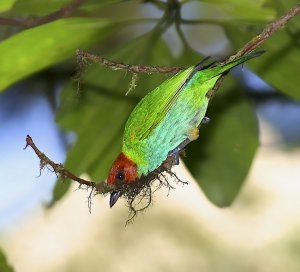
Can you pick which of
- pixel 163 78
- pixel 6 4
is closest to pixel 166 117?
pixel 163 78

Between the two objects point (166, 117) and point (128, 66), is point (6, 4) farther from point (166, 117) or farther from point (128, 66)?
point (166, 117)

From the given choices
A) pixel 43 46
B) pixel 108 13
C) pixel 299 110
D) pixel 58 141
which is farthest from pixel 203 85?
pixel 299 110

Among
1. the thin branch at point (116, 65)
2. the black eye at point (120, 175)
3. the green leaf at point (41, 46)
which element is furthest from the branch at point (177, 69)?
the black eye at point (120, 175)

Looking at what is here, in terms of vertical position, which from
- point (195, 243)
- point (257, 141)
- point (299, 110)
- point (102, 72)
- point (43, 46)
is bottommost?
point (195, 243)

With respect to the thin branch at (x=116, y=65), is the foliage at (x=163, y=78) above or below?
below

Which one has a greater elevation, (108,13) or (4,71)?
(4,71)

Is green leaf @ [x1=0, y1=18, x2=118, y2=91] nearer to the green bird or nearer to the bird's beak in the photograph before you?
the green bird

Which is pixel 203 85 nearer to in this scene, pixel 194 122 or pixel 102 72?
pixel 194 122

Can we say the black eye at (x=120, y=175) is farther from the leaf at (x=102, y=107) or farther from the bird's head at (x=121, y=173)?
the leaf at (x=102, y=107)
